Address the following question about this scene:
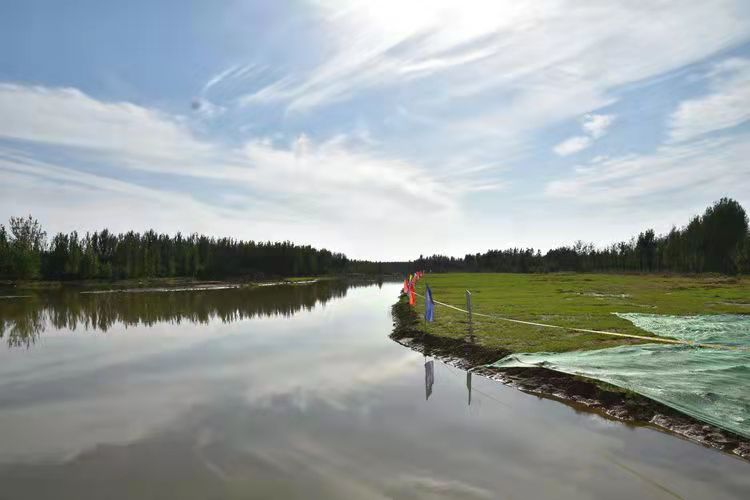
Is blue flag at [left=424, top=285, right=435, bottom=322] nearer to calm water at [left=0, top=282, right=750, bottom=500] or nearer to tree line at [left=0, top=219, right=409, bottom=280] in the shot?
calm water at [left=0, top=282, right=750, bottom=500]

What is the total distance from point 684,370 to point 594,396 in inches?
106

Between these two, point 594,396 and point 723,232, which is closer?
point 594,396

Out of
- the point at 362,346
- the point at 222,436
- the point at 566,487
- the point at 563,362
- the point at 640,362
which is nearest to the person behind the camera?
the point at 566,487

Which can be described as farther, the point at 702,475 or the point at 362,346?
the point at 362,346

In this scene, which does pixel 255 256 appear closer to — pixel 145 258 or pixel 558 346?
pixel 145 258

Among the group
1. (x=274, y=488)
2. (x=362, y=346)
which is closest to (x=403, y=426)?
(x=274, y=488)

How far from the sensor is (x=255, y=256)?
542 feet

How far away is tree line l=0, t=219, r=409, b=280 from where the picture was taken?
10256cm

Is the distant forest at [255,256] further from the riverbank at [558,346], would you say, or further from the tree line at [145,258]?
the riverbank at [558,346]

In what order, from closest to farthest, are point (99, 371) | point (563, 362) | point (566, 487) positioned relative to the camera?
point (566, 487)
point (563, 362)
point (99, 371)

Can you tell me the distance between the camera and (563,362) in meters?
15.2

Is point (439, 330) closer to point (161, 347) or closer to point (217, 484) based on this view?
point (161, 347)

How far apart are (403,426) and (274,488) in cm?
387

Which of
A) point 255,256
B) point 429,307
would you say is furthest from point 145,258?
point 429,307
